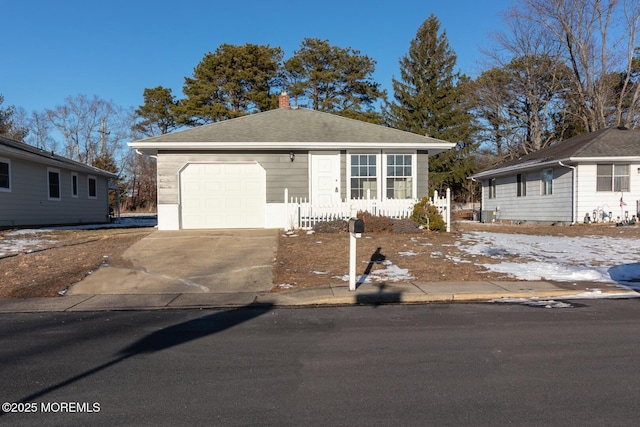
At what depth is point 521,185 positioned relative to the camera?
80.4ft

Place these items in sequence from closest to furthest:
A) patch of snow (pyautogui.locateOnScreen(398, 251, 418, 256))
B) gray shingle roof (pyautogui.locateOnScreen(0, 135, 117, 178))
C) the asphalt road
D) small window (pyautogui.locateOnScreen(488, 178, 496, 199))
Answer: the asphalt road < patch of snow (pyautogui.locateOnScreen(398, 251, 418, 256)) < gray shingle roof (pyautogui.locateOnScreen(0, 135, 117, 178)) < small window (pyautogui.locateOnScreen(488, 178, 496, 199))

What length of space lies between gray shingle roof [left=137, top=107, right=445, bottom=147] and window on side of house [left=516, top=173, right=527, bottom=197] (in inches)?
389

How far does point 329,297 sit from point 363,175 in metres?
9.18

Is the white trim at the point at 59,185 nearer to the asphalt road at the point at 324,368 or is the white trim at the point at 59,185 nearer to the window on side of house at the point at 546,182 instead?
the asphalt road at the point at 324,368

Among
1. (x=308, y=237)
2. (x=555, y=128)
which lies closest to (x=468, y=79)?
(x=555, y=128)

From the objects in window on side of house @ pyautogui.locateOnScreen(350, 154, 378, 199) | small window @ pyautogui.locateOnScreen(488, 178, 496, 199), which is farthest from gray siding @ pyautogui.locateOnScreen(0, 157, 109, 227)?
small window @ pyautogui.locateOnScreen(488, 178, 496, 199)

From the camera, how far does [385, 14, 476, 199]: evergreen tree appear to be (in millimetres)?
37812

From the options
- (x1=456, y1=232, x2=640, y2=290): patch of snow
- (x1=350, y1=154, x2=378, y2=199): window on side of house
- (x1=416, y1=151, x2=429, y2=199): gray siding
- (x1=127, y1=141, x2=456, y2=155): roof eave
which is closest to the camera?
(x1=456, y1=232, x2=640, y2=290): patch of snow

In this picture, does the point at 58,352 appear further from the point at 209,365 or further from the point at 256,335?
the point at 256,335

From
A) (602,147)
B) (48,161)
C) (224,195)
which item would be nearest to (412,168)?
(224,195)

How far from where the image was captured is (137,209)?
54.1 m

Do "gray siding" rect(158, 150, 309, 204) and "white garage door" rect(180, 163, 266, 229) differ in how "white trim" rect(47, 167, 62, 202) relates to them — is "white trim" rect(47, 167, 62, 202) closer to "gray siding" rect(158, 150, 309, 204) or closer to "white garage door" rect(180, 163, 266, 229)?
"gray siding" rect(158, 150, 309, 204)

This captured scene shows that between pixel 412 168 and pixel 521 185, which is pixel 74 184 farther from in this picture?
pixel 521 185

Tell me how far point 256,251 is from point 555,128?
120 feet
